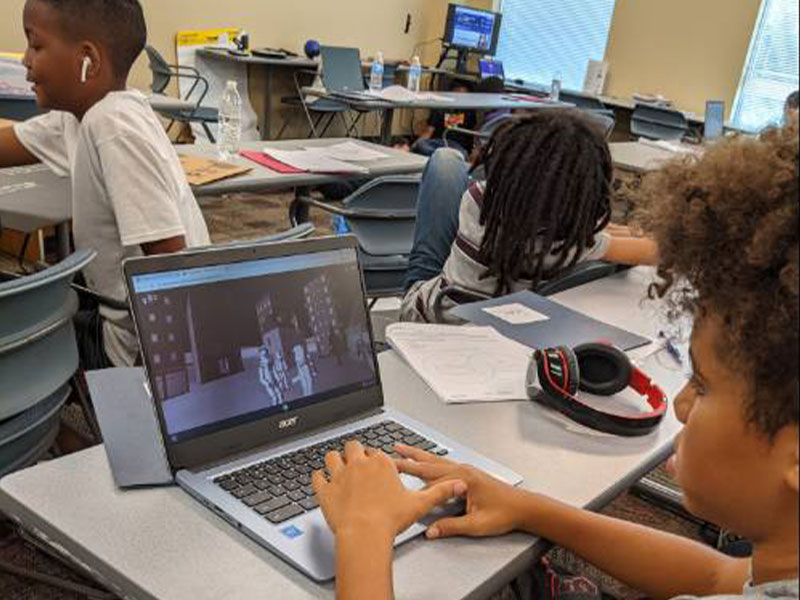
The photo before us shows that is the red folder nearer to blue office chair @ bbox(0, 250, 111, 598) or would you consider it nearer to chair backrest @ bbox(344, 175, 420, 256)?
chair backrest @ bbox(344, 175, 420, 256)

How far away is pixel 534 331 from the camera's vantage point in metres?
1.44

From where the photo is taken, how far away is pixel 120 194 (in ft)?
5.40

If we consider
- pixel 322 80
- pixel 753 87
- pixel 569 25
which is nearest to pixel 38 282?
pixel 322 80

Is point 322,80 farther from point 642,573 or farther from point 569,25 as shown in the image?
point 642,573

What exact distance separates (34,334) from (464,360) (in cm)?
69

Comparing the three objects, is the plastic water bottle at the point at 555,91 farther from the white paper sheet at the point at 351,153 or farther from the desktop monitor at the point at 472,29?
the white paper sheet at the point at 351,153

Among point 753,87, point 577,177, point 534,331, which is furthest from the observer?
point 753,87

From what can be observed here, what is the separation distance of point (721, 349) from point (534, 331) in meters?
0.79

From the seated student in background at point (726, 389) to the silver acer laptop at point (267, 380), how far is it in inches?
2.0

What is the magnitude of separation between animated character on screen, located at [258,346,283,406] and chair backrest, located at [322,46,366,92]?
5.14m

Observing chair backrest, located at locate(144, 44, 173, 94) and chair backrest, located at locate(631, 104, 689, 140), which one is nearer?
chair backrest, located at locate(144, 44, 173, 94)

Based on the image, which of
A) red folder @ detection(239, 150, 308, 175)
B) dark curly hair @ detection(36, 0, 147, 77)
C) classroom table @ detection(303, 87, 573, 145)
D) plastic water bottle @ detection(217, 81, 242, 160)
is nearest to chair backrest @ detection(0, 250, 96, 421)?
dark curly hair @ detection(36, 0, 147, 77)

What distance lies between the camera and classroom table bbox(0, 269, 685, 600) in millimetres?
740

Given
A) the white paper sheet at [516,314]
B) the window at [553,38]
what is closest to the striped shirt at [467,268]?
the white paper sheet at [516,314]
